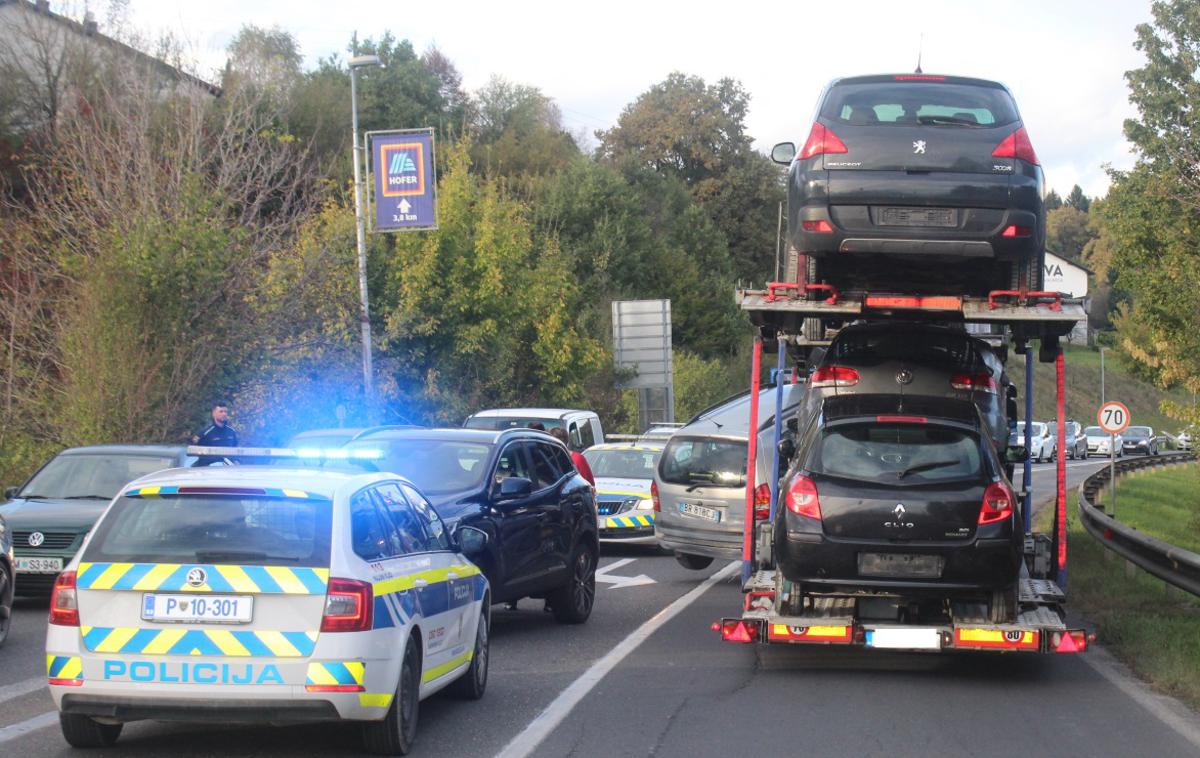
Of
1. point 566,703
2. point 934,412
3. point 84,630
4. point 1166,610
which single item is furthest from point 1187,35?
point 84,630

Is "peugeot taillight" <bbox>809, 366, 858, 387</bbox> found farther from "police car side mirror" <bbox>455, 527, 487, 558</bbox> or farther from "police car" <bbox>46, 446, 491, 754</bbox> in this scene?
"police car" <bbox>46, 446, 491, 754</bbox>

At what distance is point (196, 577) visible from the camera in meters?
7.22

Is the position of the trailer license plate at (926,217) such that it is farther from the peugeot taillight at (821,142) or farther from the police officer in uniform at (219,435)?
the police officer in uniform at (219,435)

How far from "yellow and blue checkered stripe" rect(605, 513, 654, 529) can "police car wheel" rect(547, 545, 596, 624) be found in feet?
23.3

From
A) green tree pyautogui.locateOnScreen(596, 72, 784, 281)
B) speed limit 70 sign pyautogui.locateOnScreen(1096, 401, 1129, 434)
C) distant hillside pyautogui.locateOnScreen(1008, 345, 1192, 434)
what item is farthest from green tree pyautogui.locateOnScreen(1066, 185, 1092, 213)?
speed limit 70 sign pyautogui.locateOnScreen(1096, 401, 1129, 434)

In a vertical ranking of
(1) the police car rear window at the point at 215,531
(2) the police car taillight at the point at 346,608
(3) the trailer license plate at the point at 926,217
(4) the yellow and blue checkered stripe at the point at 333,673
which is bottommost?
(4) the yellow and blue checkered stripe at the point at 333,673

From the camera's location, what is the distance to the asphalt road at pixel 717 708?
8.07 m

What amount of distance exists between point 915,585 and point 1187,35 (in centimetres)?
3691

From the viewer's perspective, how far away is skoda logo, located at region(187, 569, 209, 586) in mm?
7203

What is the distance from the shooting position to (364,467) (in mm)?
9039

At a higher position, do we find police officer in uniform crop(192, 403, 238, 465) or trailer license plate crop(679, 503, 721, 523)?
police officer in uniform crop(192, 403, 238, 465)

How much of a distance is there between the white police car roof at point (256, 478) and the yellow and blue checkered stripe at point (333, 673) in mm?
882

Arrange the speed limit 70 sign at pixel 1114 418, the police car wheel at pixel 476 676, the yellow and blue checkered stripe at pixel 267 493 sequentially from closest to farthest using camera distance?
the yellow and blue checkered stripe at pixel 267 493, the police car wheel at pixel 476 676, the speed limit 70 sign at pixel 1114 418

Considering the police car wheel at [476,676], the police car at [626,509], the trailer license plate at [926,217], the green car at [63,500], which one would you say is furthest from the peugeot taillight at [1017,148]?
the police car at [626,509]
